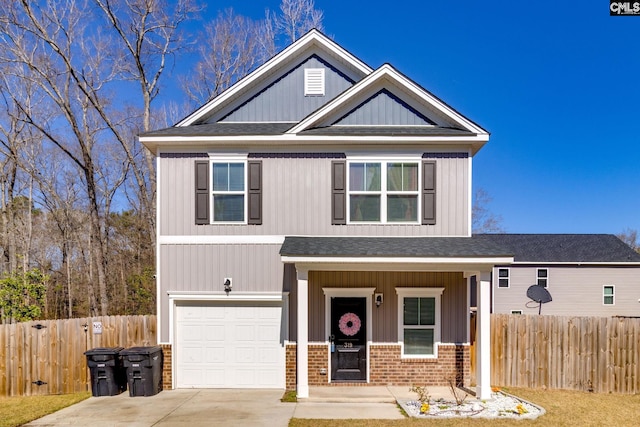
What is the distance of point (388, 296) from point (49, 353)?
26.3 feet

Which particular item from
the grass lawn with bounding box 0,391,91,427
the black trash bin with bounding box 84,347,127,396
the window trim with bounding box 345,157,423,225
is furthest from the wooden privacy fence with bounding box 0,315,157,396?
the window trim with bounding box 345,157,423,225

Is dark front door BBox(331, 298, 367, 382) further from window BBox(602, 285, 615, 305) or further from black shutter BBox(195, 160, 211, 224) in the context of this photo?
window BBox(602, 285, 615, 305)

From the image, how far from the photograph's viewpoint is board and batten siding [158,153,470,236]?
9.50m

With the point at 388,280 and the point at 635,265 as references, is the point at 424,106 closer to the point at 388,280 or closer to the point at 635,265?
the point at 388,280

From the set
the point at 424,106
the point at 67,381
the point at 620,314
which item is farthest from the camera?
the point at 620,314

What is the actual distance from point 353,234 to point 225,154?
3.61 meters

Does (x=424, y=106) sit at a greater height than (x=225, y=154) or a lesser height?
greater

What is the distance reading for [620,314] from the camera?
22625 millimetres

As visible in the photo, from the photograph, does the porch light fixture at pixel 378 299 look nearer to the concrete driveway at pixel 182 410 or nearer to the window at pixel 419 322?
the window at pixel 419 322

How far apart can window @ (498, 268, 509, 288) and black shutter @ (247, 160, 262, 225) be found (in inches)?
743

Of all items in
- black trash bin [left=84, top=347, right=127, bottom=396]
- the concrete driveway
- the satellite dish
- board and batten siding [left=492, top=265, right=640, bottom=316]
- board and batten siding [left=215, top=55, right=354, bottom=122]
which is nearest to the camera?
the concrete driveway

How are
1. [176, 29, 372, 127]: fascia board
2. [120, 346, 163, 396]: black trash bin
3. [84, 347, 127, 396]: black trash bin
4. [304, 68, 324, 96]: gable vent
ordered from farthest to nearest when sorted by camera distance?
1. [304, 68, 324, 96]: gable vent
2. [176, 29, 372, 127]: fascia board
3. [84, 347, 127, 396]: black trash bin
4. [120, 346, 163, 396]: black trash bin

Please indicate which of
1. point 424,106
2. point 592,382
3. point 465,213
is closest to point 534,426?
point 592,382

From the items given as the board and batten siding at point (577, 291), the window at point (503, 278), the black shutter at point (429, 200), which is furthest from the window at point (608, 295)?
the black shutter at point (429, 200)
